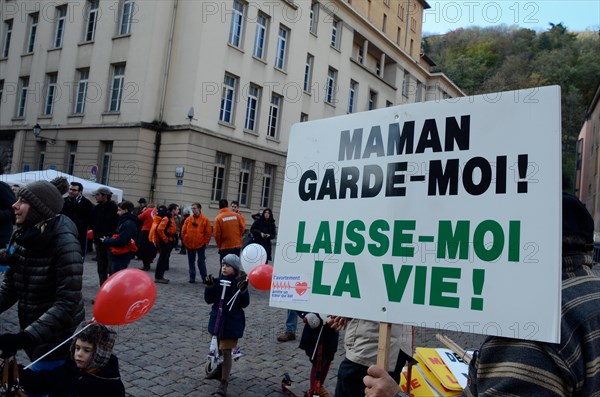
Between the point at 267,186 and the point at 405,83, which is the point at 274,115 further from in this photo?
the point at 405,83

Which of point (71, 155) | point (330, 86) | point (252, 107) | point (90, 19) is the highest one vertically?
point (90, 19)

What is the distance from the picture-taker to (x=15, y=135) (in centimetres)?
2730

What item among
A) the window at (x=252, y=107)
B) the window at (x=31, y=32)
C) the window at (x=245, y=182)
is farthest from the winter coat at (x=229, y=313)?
the window at (x=31, y=32)

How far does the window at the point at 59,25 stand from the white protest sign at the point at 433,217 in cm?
2852

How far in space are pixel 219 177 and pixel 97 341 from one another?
2085 centimetres

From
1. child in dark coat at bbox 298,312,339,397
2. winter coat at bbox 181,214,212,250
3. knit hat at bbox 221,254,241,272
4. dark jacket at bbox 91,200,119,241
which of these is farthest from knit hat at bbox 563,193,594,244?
winter coat at bbox 181,214,212,250

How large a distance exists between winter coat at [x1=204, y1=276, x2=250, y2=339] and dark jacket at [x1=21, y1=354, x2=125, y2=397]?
170 cm

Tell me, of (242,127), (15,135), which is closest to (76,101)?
(15,135)

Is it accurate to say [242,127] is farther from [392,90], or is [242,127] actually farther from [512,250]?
[512,250]

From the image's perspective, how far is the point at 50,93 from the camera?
2625 cm

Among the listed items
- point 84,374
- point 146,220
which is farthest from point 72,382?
point 146,220

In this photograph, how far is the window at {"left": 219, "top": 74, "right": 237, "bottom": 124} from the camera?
77.0 feet

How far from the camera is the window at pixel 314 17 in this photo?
2841 centimetres

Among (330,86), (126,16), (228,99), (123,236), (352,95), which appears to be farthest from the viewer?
(352,95)
